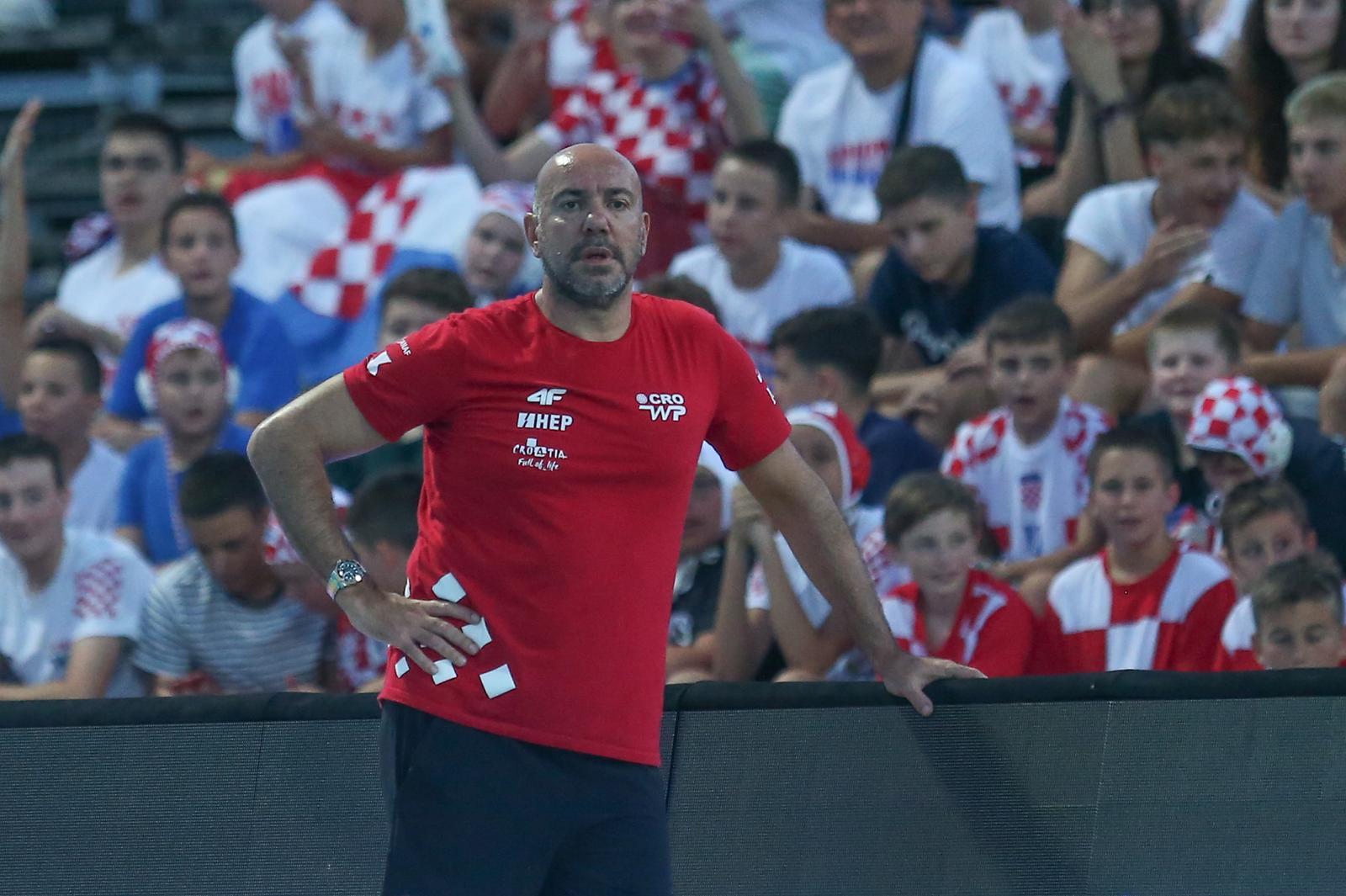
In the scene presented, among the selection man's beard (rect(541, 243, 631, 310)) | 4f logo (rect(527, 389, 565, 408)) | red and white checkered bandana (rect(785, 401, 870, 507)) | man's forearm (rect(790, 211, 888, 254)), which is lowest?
4f logo (rect(527, 389, 565, 408))

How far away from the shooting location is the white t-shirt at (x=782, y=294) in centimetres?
743

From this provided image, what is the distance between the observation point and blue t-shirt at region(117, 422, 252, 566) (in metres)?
7.23

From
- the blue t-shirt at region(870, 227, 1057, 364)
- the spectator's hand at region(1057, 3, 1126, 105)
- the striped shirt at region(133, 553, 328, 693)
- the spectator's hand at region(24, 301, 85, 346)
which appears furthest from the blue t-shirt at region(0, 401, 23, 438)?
the spectator's hand at region(1057, 3, 1126, 105)

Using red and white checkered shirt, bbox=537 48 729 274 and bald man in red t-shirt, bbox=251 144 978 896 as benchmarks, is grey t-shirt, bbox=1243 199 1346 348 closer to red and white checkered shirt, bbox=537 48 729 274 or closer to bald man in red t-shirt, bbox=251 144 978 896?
red and white checkered shirt, bbox=537 48 729 274

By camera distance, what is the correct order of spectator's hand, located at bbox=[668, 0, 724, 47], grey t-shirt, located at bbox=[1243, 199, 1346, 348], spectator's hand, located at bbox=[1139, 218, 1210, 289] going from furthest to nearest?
spectator's hand, located at bbox=[668, 0, 724, 47], spectator's hand, located at bbox=[1139, 218, 1210, 289], grey t-shirt, located at bbox=[1243, 199, 1346, 348]

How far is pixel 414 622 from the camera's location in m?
3.53

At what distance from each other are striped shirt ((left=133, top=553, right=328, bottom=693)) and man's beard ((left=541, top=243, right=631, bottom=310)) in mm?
2978

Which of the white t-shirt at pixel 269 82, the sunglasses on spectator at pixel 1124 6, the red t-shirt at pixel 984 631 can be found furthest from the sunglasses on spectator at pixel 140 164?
the red t-shirt at pixel 984 631

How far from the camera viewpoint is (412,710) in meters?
3.58

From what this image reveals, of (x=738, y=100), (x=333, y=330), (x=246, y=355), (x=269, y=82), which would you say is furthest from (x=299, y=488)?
(x=269, y=82)

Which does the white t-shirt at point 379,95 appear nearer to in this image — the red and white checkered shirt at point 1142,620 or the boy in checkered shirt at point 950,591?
the boy in checkered shirt at point 950,591

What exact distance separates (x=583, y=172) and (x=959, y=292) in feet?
12.1

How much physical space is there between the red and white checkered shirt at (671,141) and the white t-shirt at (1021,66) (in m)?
1.15

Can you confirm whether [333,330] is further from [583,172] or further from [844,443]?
[583,172]
